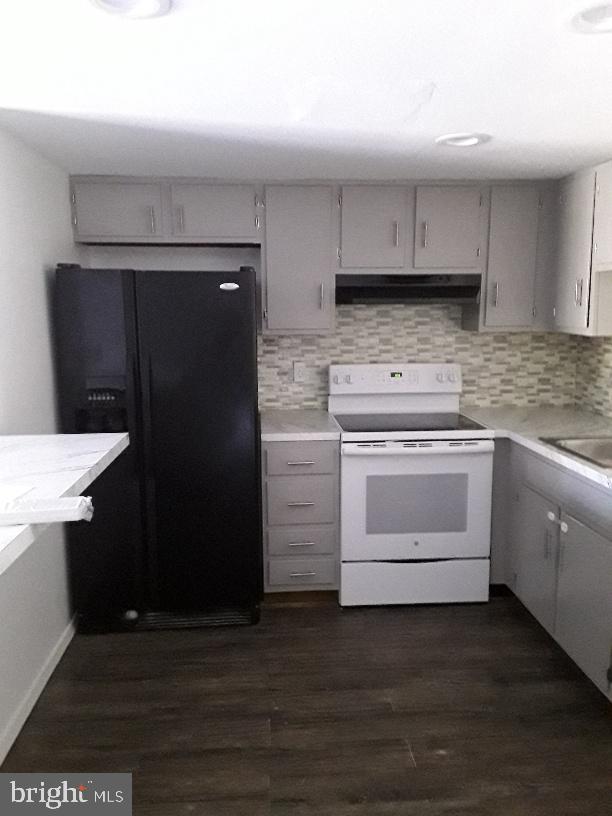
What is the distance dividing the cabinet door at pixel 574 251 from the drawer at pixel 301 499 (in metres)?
1.45

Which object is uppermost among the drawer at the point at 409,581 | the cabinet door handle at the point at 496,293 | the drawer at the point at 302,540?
the cabinet door handle at the point at 496,293

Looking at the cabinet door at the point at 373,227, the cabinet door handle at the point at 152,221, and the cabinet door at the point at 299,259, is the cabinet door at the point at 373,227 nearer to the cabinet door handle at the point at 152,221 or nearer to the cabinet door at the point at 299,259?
the cabinet door at the point at 299,259

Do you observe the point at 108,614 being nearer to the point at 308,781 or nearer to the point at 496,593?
the point at 308,781

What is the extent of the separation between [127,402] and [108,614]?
39.5 inches

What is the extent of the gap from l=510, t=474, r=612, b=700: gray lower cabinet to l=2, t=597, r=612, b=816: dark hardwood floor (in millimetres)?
171

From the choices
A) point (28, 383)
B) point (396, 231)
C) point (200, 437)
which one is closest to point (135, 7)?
point (28, 383)

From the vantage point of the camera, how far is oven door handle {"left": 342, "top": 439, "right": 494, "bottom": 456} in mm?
3072

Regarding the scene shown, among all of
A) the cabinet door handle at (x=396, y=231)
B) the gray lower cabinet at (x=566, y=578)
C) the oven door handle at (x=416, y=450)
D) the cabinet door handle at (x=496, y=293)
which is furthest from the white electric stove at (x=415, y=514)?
the cabinet door handle at (x=396, y=231)

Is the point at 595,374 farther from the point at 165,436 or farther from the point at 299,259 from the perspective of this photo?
the point at 165,436

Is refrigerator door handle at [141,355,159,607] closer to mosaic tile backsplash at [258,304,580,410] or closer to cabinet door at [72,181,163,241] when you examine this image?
cabinet door at [72,181,163,241]

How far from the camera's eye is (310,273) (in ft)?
11.0

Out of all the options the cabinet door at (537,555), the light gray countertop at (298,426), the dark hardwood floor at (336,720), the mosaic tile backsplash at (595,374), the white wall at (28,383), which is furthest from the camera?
the mosaic tile backsplash at (595,374)

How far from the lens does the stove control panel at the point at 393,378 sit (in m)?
3.57

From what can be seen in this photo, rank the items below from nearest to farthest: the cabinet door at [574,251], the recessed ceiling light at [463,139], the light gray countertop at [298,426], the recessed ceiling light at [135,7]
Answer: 1. the recessed ceiling light at [135,7]
2. the recessed ceiling light at [463,139]
3. the cabinet door at [574,251]
4. the light gray countertop at [298,426]
